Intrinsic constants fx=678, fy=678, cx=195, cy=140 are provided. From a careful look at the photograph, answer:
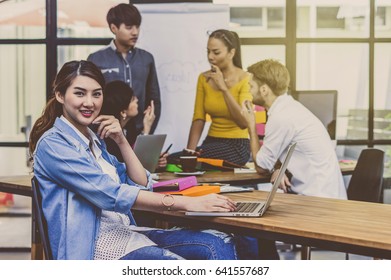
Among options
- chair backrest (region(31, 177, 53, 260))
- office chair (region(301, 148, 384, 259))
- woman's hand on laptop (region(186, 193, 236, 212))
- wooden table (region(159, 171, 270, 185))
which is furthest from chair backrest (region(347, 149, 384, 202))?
chair backrest (region(31, 177, 53, 260))

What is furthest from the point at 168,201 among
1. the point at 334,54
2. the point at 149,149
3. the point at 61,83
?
the point at 334,54

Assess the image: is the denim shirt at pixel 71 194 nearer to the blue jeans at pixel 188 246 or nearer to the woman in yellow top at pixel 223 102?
the blue jeans at pixel 188 246

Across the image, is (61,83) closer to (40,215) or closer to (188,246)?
(40,215)

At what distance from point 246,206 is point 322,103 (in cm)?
227

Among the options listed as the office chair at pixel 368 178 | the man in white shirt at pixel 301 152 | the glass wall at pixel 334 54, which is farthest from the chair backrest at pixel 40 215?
the glass wall at pixel 334 54

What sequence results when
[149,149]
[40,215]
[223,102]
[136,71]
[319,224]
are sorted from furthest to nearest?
[136,71] → [223,102] → [149,149] → [40,215] → [319,224]

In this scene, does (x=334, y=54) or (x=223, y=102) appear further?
(x=334, y=54)

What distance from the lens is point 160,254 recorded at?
207 cm

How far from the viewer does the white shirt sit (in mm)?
3066

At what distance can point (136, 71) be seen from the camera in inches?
172

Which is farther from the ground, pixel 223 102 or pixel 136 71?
pixel 136 71

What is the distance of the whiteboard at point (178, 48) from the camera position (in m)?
4.48

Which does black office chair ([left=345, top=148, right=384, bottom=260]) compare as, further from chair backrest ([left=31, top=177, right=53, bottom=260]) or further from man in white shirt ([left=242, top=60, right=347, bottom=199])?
chair backrest ([left=31, top=177, right=53, bottom=260])
